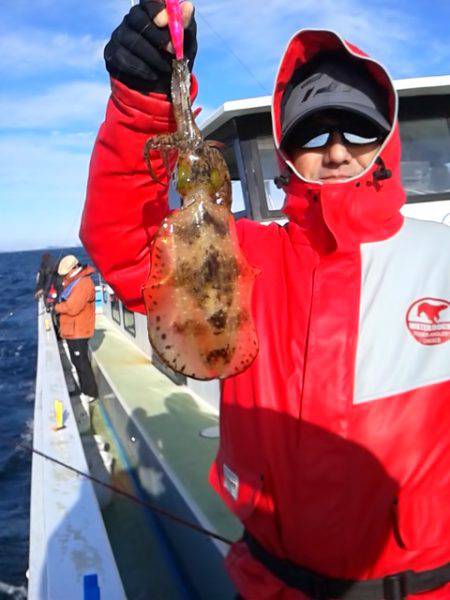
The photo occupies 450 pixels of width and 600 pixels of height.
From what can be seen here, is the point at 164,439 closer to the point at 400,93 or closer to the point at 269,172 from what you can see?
the point at 269,172

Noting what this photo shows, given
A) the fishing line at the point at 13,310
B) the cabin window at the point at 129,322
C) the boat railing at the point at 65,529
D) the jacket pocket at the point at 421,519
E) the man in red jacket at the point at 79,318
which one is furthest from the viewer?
the fishing line at the point at 13,310

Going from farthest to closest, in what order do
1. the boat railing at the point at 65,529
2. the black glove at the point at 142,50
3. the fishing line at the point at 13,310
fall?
the fishing line at the point at 13,310 → the boat railing at the point at 65,529 → the black glove at the point at 142,50

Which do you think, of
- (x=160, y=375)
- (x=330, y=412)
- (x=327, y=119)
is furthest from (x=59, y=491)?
(x=160, y=375)

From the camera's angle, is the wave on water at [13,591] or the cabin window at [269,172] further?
the wave on water at [13,591]

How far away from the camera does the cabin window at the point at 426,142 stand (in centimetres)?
516

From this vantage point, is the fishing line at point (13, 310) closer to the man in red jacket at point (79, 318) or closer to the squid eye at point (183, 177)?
the man in red jacket at point (79, 318)

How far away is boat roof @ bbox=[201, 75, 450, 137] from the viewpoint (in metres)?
4.77

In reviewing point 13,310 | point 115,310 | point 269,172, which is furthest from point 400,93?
point 13,310

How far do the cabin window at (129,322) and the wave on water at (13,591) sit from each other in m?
5.95

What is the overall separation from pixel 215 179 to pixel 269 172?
3281 millimetres

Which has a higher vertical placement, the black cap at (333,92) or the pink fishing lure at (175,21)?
the pink fishing lure at (175,21)

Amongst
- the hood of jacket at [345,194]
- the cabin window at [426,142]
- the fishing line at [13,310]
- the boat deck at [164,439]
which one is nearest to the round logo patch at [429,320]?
the hood of jacket at [345,194]

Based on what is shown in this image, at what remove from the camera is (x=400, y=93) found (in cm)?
493

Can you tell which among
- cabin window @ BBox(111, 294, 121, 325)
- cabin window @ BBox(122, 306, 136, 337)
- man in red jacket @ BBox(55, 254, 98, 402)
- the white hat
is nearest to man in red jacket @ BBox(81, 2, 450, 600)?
man in red jacket @ BBox(55, 254, 98, 402)
